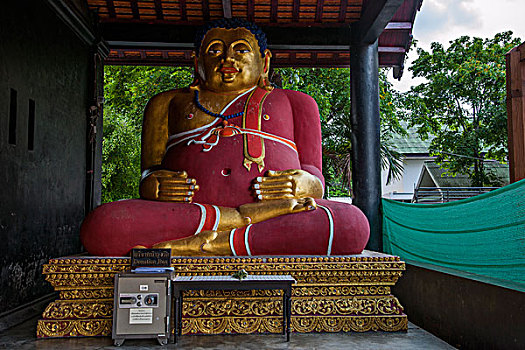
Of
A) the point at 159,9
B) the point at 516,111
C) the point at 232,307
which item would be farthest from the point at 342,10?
the point at 232,307

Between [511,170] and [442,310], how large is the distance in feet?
3.54

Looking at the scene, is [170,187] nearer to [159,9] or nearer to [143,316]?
[143,316]

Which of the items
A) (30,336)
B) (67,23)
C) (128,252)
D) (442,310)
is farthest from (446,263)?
(67,23)

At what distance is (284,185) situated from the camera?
12.8ft

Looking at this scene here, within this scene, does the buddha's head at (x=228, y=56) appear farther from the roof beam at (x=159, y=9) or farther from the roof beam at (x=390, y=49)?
the roof beam at (x=390, y=49)

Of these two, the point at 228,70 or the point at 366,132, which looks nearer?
the point at 228,70

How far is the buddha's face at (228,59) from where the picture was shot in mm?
4383

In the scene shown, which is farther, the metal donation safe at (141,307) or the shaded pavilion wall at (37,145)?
the shaded pavilion wall at (37,145)

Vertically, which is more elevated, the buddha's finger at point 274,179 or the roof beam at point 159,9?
the roof beam at point 159,9

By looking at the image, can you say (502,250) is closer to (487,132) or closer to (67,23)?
(67,23)

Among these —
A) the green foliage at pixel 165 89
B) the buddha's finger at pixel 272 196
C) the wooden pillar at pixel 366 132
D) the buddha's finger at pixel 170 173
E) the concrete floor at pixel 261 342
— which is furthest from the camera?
the green foliage at pixel 165 89

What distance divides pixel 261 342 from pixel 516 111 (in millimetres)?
2313

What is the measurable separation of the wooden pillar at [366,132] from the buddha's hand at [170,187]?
73.0 inches

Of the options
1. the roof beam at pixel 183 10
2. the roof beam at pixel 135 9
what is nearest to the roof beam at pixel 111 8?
the roof beam at pixel 135 9
